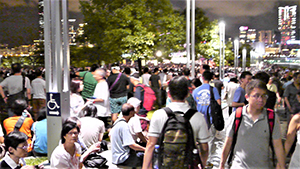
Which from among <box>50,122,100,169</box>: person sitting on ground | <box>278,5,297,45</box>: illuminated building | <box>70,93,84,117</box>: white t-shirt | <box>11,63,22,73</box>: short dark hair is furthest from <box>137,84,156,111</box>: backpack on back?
<box>278,5,297,45</box>: illuminated building

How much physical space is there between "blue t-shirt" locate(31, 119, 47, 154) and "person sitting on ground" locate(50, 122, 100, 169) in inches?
94.9

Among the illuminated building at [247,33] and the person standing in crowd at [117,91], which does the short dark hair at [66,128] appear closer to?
the person standing in crowd at [117,91]

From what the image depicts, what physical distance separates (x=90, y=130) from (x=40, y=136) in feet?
3.43

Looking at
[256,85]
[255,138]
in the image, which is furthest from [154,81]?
[255,138]

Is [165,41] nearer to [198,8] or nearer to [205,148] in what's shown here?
[198,8]

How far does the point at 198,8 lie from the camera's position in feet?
128

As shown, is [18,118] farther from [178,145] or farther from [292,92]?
[292,92]

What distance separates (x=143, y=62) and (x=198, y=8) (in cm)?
1600

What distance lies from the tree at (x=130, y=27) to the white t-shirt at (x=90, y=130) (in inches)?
727

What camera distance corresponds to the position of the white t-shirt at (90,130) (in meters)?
5.87

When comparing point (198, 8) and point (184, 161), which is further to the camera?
point (198, 8)

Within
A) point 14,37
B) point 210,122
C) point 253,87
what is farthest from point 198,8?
point 253,87

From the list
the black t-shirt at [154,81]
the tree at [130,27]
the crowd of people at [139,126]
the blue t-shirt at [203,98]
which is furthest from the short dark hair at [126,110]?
the tree at [130,27]

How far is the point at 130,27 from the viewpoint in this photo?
25.1m
